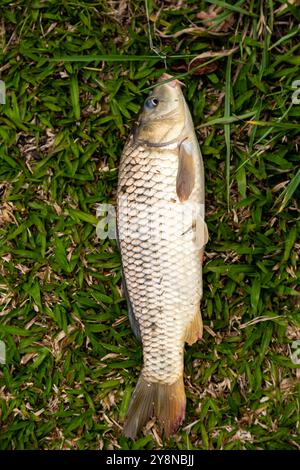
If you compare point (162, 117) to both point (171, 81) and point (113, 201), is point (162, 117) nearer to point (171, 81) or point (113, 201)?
point (171, 81)

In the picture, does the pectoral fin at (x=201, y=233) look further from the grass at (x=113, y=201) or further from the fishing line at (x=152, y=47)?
the fishing line at (x=152, y=47)

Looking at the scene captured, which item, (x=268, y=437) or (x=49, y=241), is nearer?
(x=268, y=437)

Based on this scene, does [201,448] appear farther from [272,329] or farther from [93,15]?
[93,15]

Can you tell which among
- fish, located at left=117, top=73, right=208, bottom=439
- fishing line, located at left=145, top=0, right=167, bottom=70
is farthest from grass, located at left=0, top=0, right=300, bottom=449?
fish, located at left=117, top=73, right=208, bottom=439

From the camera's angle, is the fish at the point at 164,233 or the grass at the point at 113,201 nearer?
the fish at the point at 164,233

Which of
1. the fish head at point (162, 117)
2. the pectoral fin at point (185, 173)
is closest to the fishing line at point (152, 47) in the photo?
the fish head at point (162, 117)

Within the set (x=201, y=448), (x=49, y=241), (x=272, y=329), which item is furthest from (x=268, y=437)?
(x=49, y=241)
